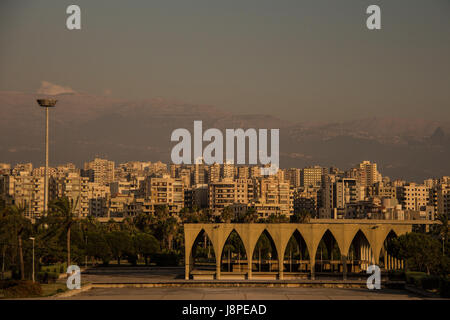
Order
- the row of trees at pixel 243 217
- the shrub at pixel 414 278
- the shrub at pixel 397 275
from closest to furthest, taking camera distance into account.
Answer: the shrub at pixel 414 278 < the shrub at pixel 397 275 < the row of trees at pixel 243 217

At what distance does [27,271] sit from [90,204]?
133 metres

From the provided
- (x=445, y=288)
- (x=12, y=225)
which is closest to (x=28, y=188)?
(x=12, y=225)

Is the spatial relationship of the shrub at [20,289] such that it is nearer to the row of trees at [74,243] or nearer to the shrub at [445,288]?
the row of trees at [74,243]

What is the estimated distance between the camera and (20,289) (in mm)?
43500

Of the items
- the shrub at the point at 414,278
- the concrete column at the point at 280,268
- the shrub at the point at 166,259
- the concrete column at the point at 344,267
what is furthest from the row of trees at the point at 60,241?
the shrub at the point at 414,278

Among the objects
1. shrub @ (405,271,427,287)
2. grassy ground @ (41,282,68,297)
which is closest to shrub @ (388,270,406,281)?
shrub @ (405,271,427,287)

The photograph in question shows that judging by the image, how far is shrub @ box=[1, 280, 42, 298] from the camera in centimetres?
4281

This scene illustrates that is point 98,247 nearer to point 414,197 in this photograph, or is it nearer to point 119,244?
point 119,244

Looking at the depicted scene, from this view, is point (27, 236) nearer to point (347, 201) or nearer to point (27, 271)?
point (27, 271)

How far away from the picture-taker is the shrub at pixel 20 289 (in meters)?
42.8

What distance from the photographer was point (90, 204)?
18525 centimetres
